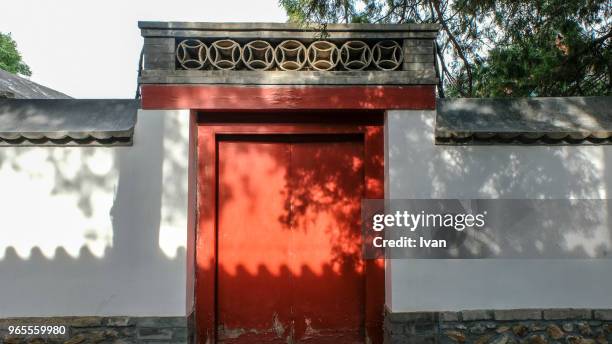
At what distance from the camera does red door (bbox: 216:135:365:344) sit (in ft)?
15.2

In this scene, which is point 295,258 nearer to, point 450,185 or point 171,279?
point 171,279

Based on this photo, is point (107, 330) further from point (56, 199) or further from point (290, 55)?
point (290, 55)

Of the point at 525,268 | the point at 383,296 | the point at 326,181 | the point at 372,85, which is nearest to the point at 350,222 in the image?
the point at 326,181

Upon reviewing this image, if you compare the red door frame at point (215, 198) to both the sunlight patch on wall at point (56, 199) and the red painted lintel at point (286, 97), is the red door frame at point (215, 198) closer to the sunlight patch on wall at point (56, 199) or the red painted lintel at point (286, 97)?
the red painted lintel at point (286, 97)

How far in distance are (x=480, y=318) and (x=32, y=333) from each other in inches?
159

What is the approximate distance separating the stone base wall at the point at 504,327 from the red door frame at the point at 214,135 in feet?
1.22

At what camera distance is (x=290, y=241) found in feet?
15.4

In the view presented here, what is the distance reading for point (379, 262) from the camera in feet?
14.9

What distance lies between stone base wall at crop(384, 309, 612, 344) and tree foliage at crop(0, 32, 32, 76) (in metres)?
26.2

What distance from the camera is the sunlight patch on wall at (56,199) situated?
4262mm

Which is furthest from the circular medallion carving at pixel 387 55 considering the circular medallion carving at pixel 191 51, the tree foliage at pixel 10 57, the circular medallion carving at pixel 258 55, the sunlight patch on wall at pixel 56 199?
the tree foliage at pixel 10 57

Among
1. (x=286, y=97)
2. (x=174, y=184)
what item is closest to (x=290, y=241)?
(x=174, y=184)

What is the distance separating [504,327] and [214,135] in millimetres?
3301

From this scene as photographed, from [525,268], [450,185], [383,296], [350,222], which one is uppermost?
[450,185]
